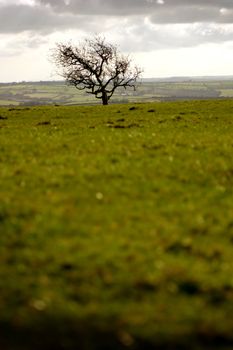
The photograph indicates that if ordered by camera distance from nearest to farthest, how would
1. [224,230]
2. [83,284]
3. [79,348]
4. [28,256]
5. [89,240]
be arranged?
[79,348] → [83,284] → [28,256] → [89,240] → [224,230]

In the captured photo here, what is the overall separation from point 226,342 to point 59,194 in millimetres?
7643

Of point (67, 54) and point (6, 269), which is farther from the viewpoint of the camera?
point (67, 54)

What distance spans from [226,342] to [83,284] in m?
2.86

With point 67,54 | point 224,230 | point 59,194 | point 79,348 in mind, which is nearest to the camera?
point 79,348

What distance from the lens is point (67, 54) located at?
A: 79562 mm

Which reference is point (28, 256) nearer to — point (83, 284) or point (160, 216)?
point (83, 284)

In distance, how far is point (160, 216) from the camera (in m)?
12.3

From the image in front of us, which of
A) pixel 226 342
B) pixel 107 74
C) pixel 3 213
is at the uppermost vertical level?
pixel 107 74

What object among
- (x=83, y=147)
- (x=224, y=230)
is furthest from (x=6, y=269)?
(x=83, y=147)

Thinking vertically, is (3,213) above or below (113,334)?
above

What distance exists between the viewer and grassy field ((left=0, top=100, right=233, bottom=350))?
24.8 ft

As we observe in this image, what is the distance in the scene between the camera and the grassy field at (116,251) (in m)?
7.56

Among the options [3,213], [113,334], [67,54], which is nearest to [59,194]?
[3,213]

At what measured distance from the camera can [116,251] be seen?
1024 cm
